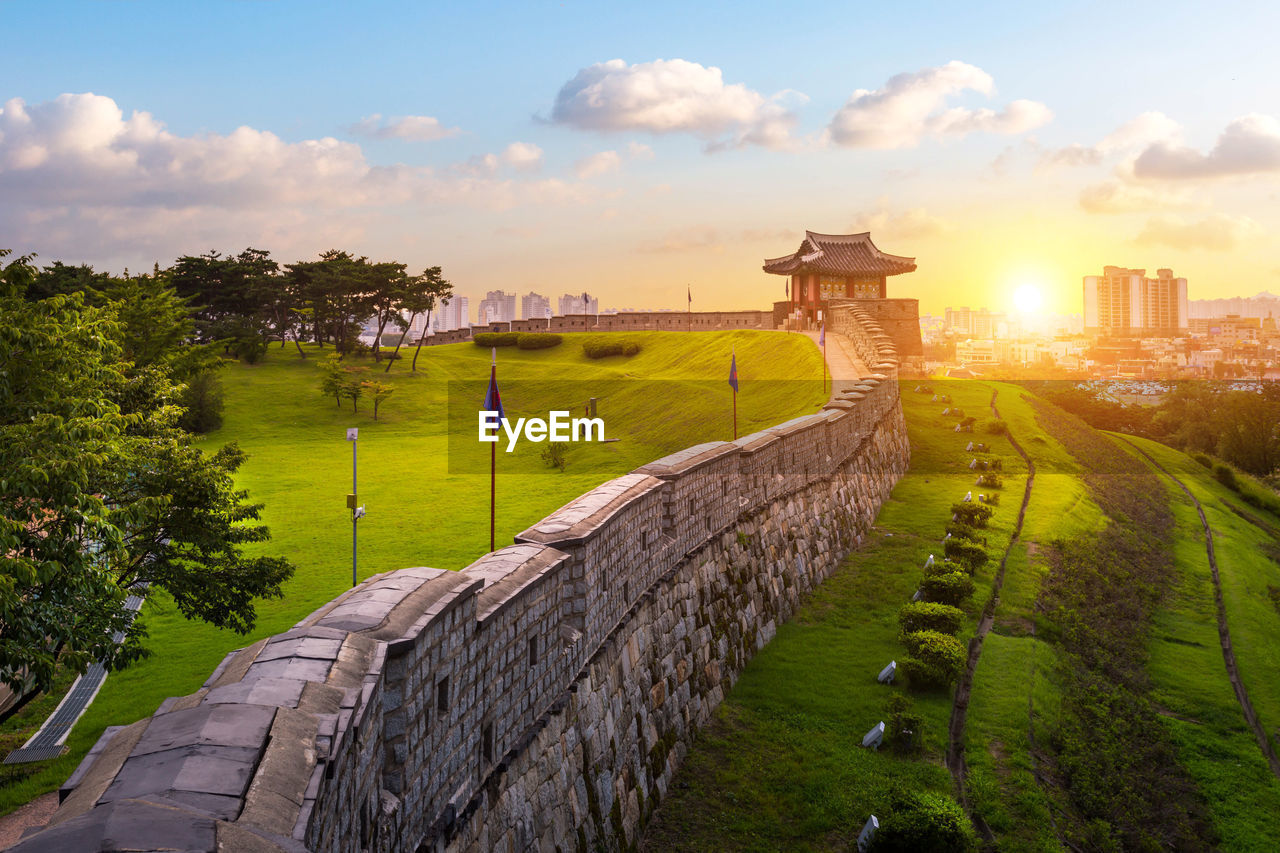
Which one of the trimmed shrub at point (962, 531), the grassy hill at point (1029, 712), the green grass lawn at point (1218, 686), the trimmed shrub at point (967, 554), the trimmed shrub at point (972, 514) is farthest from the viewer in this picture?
the trimmed shrub at point (972, 514)

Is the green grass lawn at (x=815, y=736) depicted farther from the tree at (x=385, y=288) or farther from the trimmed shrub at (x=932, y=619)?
the tree at (x=385, y=288)

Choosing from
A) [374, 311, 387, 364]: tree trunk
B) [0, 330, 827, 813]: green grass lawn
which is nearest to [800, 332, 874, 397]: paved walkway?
[0, 330, 827, 813]: green grass lawn

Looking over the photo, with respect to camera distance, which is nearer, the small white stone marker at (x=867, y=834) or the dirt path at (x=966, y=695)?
the small white stone marker at (x=867, y=834)

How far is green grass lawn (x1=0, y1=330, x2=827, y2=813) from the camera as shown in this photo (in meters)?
16.7

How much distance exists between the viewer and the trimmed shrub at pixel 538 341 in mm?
63562

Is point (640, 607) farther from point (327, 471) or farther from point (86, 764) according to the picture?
point (327, 471)

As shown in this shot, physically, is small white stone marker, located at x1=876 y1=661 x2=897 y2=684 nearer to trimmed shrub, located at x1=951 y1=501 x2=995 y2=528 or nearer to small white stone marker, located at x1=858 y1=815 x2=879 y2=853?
small white stone marker, located at x1=858 y1=815 x2=879 y2=853

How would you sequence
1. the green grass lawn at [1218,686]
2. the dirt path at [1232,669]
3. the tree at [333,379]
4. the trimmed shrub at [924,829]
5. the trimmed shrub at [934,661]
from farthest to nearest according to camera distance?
the tree at [333,379] < the trimmed shrub at [934,661] < the dirt path at [1232,669] < the green grass lawn at [1218,686] < the trimmed shrub at [924,829]

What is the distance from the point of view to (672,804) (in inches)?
516

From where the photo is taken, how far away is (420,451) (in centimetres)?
3781

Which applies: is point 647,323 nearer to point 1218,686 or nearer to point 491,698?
point 1218,686

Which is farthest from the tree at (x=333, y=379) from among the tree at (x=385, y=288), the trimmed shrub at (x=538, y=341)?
the trimmed shrub at (x=538, y=341)

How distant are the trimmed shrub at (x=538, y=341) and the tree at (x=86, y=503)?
46.3 m

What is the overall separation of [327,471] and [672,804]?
23493mm
